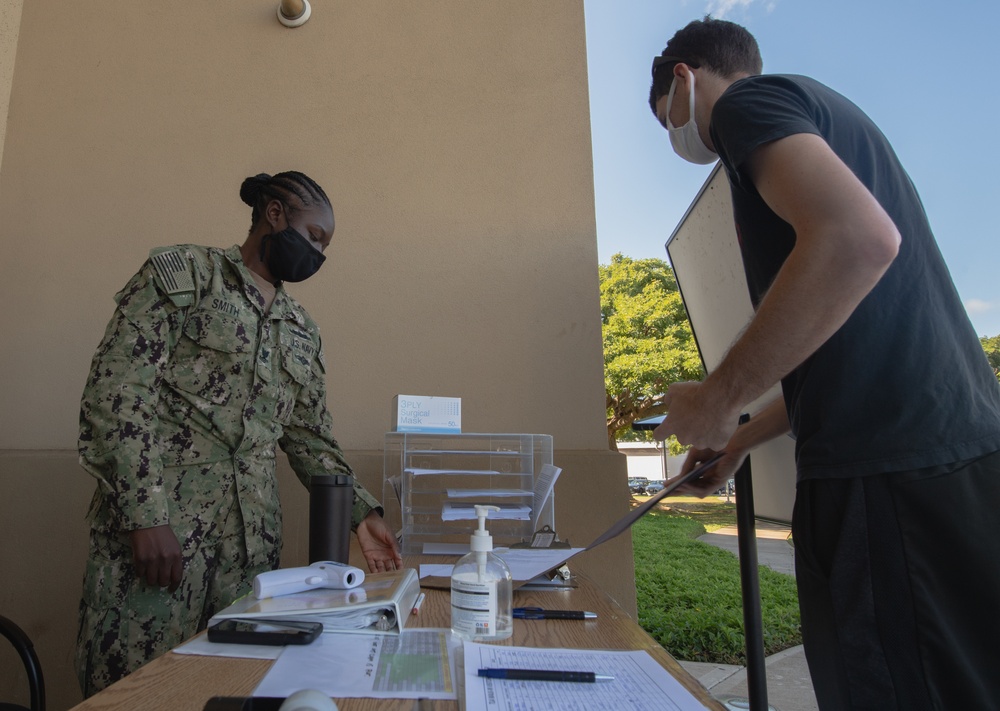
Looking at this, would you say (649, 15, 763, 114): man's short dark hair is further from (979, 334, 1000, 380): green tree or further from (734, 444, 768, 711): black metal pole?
(734, 444, 768, 711): black metal pole

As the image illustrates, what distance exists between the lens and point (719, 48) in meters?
1.09

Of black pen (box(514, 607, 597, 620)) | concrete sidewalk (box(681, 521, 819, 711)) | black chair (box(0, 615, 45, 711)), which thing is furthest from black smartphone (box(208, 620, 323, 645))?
concrete sidewalk (box(681, 521, 819, 711))

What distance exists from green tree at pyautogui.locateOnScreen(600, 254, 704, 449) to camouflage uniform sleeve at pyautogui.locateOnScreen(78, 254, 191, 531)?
5497 millimetres

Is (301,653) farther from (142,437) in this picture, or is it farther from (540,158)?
(540,158)

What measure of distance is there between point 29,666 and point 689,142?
63.9 inches

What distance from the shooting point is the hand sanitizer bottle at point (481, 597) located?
0.80 meters

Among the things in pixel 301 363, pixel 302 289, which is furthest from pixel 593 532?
pixel 302 289

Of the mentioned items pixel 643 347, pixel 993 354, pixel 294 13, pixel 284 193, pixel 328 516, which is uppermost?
pixel 294 13

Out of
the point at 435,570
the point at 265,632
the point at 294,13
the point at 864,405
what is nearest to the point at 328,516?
the point at 435,570

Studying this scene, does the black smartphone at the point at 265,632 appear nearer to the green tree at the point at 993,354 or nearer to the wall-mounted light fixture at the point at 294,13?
the green tree at the point at 993,354

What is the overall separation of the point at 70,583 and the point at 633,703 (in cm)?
210

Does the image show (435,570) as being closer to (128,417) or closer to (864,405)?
(128,417)

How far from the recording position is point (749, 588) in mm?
1072

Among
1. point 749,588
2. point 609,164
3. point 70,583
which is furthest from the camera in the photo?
point 609,164
